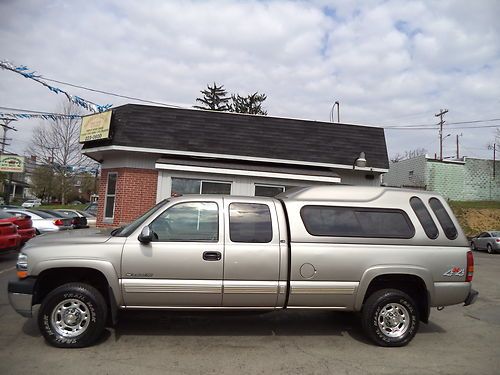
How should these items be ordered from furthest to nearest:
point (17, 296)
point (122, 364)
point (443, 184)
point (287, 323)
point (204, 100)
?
point (204, 100)
point (443, 184)
point (287, 323)
point (17, 296)
point (122, 364)

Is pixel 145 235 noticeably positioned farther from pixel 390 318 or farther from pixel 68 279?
pixel 390 318

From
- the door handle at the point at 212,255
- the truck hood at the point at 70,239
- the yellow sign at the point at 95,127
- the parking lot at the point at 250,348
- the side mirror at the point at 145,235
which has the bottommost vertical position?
the parking lot at the point at 250,348

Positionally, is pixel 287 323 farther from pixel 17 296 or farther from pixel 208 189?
pixel 208 189

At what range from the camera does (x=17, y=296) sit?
15.4ft

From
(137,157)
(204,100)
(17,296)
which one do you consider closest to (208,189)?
(137,157)

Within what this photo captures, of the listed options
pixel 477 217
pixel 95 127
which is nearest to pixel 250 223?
pixel 95 127

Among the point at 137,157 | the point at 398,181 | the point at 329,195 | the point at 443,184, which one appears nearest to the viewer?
the point at 329,195

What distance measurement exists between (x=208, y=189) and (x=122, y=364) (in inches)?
375

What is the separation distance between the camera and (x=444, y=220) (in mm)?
5414

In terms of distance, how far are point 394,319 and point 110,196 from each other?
11.1 meters

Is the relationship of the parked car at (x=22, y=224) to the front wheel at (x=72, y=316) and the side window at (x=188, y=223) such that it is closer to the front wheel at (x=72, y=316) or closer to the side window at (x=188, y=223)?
the front wheel at (x=72, y=316)

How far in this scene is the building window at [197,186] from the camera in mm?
13484

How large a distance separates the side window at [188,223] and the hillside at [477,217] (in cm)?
2977

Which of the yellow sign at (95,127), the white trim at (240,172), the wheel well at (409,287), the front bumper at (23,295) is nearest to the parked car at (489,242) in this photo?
the white trim at (240,172)
